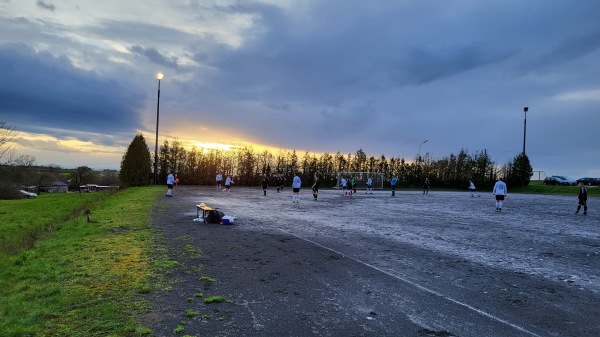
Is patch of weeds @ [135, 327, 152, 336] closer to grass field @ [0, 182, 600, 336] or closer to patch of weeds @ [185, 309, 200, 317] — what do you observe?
grass field @ [0, 182, 600, 336]

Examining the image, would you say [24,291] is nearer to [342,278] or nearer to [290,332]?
[290,332]

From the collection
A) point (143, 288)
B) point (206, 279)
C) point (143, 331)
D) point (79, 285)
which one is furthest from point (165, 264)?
point (143, 331)

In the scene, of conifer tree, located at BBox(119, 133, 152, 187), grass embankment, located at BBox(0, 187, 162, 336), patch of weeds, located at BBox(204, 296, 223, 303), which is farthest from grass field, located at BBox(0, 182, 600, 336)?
conifer tree, located at BBox(119, 133, 152, 187)

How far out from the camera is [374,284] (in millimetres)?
6695

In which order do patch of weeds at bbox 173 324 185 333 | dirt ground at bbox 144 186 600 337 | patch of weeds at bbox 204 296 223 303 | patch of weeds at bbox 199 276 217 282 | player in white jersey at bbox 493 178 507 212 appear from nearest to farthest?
patch of weeds at bbox 173 324 185 333
dirt ground at bbox 144 186 600 337
patch of weeds at bbox 204 296 223 303
patch of weeds at bbox 199 276 217 282
player in white jersey at bbox 493 178 507 212

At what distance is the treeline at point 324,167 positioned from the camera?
2175 inches

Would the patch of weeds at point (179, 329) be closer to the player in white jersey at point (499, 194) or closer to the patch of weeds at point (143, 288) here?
the patch of weeds at point (143, 288)

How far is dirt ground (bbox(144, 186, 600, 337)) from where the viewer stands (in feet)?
16.1

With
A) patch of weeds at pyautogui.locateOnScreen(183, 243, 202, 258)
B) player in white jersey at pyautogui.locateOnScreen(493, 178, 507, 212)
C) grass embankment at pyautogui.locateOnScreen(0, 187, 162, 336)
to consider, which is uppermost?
player in white jersey at pyautogui.locateOnScreen(493, 178, 507, 212)

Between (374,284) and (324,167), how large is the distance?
6123 cm

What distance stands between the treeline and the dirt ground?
44475 mm

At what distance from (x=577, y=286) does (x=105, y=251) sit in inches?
366

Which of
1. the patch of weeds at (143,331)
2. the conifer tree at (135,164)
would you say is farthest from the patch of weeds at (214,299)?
the conifer tree at (135,164)

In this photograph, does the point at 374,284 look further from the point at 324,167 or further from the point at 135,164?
the point at 324,167
